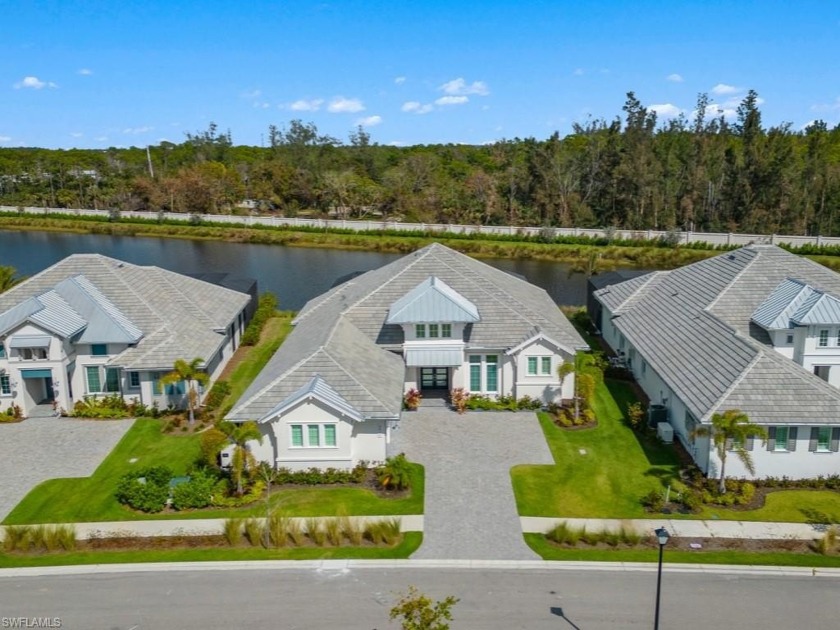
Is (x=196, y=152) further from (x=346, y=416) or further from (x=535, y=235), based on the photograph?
(x=346, y=416)

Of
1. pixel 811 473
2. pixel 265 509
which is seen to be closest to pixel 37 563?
pixel 265 509

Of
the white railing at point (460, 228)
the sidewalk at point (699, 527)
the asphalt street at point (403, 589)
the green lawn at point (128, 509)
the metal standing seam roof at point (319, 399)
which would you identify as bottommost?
the asphalt street at point (403, 589)

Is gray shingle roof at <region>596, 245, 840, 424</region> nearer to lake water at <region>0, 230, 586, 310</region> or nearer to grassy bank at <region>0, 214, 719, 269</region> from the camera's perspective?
lake water at <region>0, 230, 586, 310</region>

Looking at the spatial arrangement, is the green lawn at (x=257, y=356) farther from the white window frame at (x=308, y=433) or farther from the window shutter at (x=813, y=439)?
the window shutter at (x=813, y=439)

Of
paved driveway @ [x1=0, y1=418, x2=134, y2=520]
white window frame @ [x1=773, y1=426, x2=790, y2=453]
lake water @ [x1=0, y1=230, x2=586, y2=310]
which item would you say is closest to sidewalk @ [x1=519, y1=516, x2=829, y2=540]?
white window frame @ [x1=773, y1=426, x2=790, y2=453]

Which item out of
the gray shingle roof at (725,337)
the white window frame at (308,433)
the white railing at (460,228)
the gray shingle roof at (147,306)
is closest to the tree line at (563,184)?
the white railing at (460,228)
